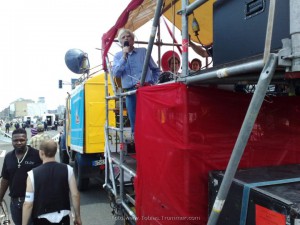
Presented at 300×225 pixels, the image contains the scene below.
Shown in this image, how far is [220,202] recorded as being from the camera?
5.35 feet

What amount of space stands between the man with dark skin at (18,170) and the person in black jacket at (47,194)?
2.64 feet

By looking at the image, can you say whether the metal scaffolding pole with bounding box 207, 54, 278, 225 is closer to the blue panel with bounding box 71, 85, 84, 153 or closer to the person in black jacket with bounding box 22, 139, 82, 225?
the person in black jacket with bounding box 22, 139, 82, 225

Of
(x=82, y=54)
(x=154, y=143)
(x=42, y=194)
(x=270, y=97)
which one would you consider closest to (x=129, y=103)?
(x=154, y=143)

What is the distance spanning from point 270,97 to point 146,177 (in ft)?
4.28

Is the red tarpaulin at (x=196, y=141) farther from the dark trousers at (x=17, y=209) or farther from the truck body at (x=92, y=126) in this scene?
the truck body at (x=92, y=126)

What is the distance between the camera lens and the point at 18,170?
12.9 ft

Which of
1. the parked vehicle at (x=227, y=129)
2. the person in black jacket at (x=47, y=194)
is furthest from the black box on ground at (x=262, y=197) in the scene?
the person in black jacket at (x=47, y=194)

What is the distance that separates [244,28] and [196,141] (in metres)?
0.90

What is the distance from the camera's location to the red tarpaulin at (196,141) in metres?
2.35

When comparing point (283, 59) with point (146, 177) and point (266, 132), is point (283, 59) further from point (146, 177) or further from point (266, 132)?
point (146, 177)

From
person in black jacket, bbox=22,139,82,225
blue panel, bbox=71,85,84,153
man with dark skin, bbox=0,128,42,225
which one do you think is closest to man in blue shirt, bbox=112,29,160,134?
person in black jacket, bbox=22,139,82,225

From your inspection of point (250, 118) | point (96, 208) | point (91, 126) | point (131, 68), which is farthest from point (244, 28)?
point (91, 126)

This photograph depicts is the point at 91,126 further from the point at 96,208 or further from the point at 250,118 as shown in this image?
the point at 250,118

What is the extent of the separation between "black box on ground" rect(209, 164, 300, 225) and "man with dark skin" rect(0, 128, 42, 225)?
259 cm
